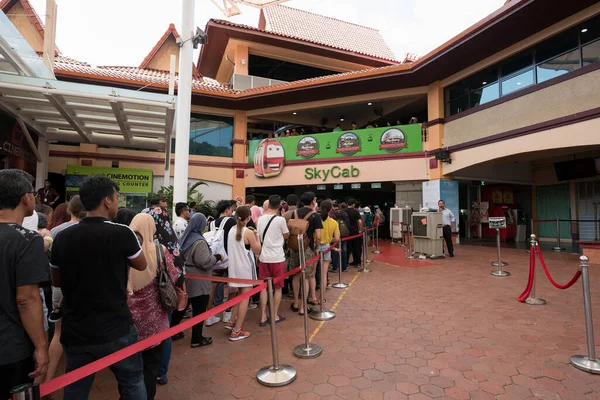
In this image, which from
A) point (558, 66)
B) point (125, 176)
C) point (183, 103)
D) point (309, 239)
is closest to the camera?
point (309, 239)

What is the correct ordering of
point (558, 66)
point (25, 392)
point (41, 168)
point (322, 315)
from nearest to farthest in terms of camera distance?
point (25, 392) → point (322, 315) → point (558, 66) → point (41, 168)

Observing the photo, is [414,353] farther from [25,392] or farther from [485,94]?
[485,94]

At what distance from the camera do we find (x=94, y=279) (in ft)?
6.21

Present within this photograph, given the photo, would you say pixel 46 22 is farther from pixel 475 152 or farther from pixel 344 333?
pixel 475 152

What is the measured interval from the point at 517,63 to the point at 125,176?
50.5 feet

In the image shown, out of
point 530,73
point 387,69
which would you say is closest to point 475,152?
point 530,73

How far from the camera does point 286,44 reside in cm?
1566

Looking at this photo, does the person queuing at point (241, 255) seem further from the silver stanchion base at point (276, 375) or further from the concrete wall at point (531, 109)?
the concrete wall at point (531, 109)

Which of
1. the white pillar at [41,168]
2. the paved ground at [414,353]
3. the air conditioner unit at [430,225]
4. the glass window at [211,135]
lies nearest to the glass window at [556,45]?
the air conditioner unit at [430,225]

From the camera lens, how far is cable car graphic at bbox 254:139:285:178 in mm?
15336

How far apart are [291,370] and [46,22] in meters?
8.90

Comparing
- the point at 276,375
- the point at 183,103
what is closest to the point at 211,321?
the point at 276,375

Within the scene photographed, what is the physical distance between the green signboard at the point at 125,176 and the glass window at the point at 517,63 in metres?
14.3

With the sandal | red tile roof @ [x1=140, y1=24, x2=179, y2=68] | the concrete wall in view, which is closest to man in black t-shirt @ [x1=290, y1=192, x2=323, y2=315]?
the sandal
